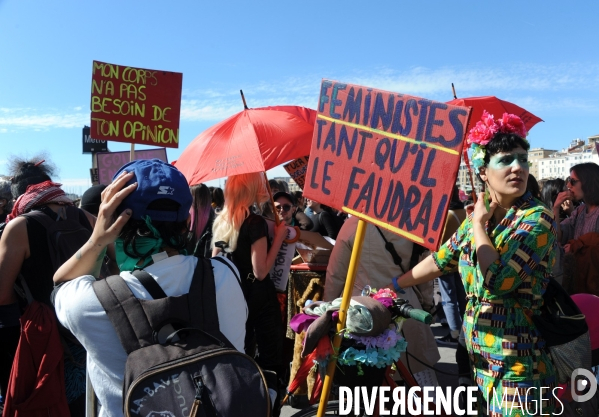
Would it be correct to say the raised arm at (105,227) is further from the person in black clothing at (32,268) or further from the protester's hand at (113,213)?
the person in black clothing at (32,268)

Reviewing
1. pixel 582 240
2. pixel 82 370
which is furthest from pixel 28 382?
pixel 582 240

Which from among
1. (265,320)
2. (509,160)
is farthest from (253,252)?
(509,160)

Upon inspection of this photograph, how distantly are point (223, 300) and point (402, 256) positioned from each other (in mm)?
2307

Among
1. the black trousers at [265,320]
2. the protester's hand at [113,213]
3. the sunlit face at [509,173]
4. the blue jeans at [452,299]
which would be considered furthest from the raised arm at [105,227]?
the blue jeans at [452,299]

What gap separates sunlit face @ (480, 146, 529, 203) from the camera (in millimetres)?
2582

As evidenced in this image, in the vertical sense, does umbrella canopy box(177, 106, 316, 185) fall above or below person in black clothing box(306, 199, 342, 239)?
above

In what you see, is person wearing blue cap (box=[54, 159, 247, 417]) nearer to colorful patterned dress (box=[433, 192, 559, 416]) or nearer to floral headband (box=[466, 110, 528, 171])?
colorful patterned dress (box=[433, 192, 559, 416])

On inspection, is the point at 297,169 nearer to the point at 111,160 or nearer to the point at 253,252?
the point at 253,252

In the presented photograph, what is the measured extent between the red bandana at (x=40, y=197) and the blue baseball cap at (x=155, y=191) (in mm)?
1871

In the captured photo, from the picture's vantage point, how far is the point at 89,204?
4.47 metres

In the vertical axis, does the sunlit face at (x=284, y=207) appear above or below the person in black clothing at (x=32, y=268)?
above

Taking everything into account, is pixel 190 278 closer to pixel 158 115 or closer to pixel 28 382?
pixel 28 382

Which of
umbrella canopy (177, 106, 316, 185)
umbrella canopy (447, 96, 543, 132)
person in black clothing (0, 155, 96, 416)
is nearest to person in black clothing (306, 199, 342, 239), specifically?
umbrella canopy (447, 96, 543, 132)

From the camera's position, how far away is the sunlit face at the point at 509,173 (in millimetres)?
2582
